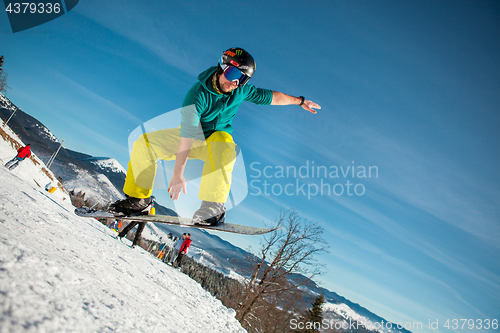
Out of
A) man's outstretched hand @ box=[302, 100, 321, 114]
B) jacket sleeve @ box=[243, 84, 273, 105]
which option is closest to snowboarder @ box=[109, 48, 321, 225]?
jacket sleeve @ box=[243, 84, 273, 105]

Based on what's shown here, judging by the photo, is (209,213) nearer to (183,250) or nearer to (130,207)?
(130,207)

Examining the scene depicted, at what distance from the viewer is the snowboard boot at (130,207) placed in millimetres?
2903

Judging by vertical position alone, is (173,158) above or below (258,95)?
below

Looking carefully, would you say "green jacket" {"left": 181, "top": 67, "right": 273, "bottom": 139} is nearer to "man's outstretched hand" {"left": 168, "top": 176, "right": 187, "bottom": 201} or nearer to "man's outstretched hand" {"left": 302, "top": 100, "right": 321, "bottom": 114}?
"man's outstretched hand" {"left": 168, "top": 176, "right": 187, "bottom": 201}

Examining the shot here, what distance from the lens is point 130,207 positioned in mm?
2928

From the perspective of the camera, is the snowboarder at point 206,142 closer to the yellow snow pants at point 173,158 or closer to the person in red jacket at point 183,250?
the yellow snow pants at point 173,158

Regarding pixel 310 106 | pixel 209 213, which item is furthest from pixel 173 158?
pixel 310 106

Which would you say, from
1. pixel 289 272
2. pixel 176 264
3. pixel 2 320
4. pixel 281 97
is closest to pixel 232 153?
pixel 281 97

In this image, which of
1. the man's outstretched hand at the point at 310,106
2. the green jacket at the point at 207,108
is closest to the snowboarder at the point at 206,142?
the green jacket at the point at 207,108

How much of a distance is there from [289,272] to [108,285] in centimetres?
1655

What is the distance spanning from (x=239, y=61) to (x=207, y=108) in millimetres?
624

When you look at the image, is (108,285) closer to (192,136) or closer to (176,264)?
(192,136)

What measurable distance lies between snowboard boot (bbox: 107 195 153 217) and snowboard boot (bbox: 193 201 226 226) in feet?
2.69

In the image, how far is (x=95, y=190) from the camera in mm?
153750
